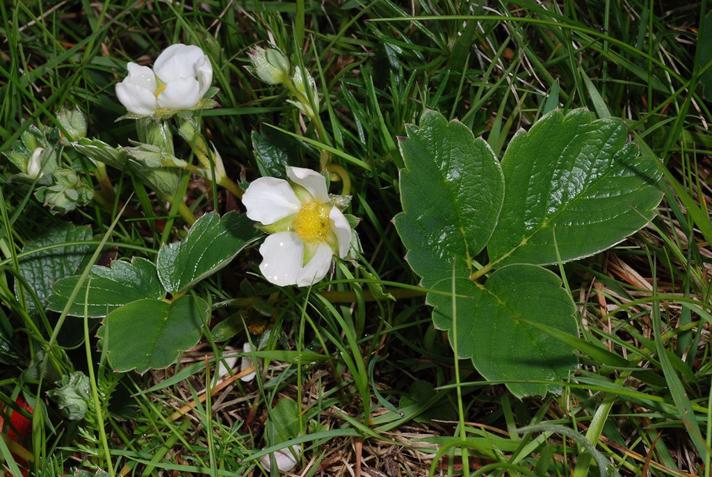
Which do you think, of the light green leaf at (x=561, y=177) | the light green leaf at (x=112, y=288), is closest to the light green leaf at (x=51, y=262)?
the light green leaf at (x=112, y=288)

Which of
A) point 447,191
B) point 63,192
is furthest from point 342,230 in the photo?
point 63,192

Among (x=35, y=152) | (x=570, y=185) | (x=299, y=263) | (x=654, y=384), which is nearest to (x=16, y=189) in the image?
(x=35, y=152)

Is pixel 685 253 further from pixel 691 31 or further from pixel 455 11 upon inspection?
pixel 455 11

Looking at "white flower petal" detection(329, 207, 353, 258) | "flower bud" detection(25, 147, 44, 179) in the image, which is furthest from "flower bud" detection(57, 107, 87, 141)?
"white flower petal" detection(329, 207, 353, 258)

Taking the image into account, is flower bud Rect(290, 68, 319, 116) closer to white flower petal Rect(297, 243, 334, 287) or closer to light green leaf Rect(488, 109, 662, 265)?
white flower petal Rect(297, 243, 334, 287)

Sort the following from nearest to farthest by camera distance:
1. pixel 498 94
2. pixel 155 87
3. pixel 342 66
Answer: pixel 155 87
pixel 498 94
pixel 342 66

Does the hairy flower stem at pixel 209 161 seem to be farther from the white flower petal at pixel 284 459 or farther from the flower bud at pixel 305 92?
the white flower petal at pixel 284 459
